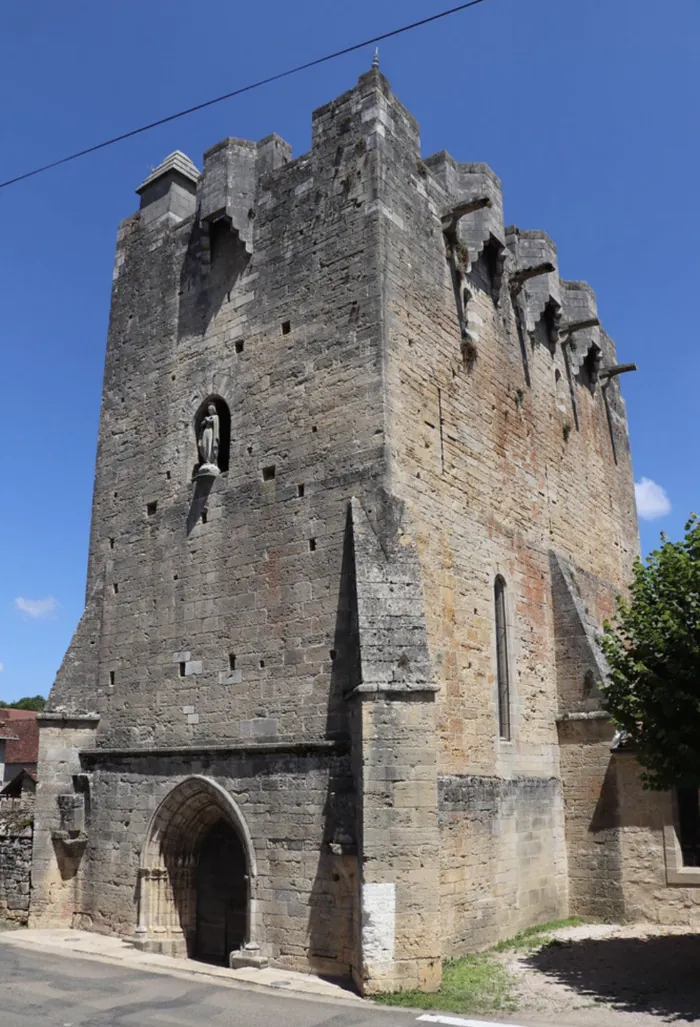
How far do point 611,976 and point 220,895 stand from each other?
5316mm

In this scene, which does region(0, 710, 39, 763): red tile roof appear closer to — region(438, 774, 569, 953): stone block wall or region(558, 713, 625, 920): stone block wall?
region(558, 713, 625, 920): stone block wall

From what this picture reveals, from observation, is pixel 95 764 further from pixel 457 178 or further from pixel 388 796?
pixel 457 178

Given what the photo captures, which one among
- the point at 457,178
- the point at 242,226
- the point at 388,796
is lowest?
the point at 388,796

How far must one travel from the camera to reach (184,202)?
1557 cm

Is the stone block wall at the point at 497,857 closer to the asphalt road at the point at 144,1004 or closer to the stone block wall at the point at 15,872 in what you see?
the asphalt road at the point at 144,1004

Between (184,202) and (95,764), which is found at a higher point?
(184,202)

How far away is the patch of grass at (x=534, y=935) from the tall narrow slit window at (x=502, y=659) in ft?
8.49

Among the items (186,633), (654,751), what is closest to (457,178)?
(186,633)

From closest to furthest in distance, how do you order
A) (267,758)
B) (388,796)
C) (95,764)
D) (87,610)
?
(388,796) → (267,758) → (95,764) → (87,610)

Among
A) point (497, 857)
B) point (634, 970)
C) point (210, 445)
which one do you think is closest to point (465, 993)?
point (634, 970)

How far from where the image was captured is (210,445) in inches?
517

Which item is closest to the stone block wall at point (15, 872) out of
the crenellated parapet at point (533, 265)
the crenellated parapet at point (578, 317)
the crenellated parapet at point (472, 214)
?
the crenellated parapet at point (472, 214)

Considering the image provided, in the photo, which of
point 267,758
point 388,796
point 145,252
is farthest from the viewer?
point 145,252

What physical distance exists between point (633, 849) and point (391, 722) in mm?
5612
